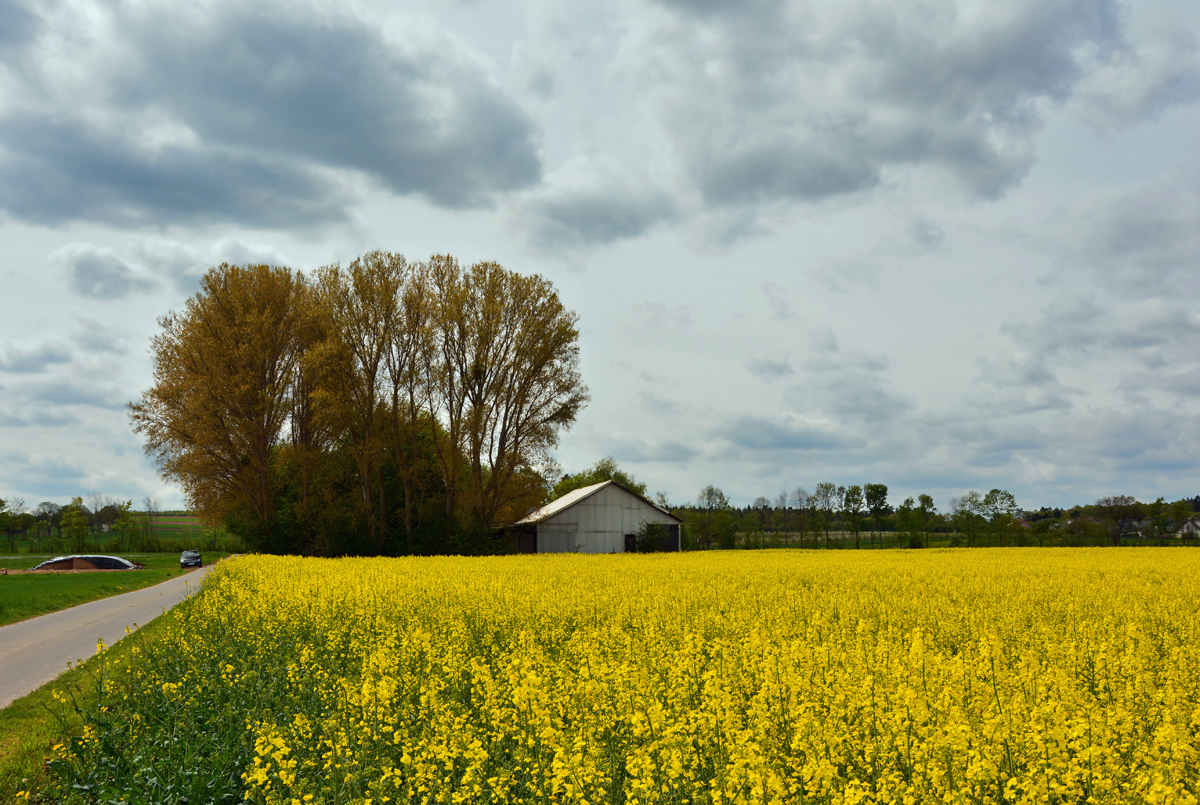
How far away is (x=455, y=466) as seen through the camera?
38.3 metres

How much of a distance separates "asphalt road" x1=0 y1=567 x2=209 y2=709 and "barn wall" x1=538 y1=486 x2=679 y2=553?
25588mm

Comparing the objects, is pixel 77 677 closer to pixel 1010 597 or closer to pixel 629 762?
pixel 629 762

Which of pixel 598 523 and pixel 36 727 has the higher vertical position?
pixel 598 523

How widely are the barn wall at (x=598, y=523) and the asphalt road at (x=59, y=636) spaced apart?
84.0ft

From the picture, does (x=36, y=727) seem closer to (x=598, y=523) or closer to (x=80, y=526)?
(x=598, y=523)

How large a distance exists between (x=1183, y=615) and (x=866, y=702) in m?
9.94

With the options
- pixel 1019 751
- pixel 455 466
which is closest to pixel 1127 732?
pixel 1019 751

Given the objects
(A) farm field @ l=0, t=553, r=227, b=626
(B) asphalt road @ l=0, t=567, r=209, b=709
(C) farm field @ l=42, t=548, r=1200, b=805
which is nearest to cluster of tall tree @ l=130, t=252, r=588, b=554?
(A) farm field @ l=0, t=553, r=227, b=626

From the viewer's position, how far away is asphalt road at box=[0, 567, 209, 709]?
11.2 m

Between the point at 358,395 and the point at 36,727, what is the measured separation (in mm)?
31235

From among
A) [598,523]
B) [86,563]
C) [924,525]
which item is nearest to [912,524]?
[924,525]

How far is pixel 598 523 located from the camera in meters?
48.0

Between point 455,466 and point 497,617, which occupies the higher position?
point 455,466

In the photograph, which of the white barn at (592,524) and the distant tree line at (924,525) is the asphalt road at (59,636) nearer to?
the white barn at (592,524)
